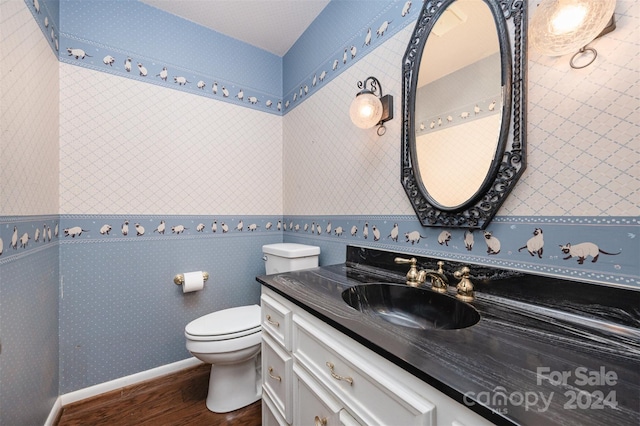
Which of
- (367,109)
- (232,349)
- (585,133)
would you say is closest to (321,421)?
(232,349)

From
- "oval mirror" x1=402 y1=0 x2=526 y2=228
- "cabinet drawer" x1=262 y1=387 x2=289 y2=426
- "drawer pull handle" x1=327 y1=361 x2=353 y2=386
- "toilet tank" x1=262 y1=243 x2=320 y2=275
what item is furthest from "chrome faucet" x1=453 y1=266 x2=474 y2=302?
"toilet tank" x1=262 y1=243 x2=320 y2=275

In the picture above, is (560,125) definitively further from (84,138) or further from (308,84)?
(84,138)

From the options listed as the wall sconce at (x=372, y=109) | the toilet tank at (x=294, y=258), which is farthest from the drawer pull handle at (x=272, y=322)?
the wall sconce at (x=372, y=109)

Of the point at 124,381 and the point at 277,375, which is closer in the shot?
the point at 277,375

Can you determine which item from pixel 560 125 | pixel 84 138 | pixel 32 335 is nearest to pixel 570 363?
pixel 560 125

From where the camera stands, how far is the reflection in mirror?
0.92 meters

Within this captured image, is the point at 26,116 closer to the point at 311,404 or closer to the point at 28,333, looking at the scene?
the point at 28,333

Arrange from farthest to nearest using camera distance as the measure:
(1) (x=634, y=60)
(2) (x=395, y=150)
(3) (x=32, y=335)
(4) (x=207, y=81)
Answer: (4) (x=207, y=81), (2) (x=395, y=150), (3) (x=32, y=335), (1) (x=634, y=60)

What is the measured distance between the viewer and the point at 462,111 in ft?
3.32

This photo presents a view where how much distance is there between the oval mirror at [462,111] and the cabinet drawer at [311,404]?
766 millimetres

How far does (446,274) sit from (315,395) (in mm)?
656

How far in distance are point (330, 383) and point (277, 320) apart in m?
0.36

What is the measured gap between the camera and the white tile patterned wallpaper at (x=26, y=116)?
892mm

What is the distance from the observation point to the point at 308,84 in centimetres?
189
